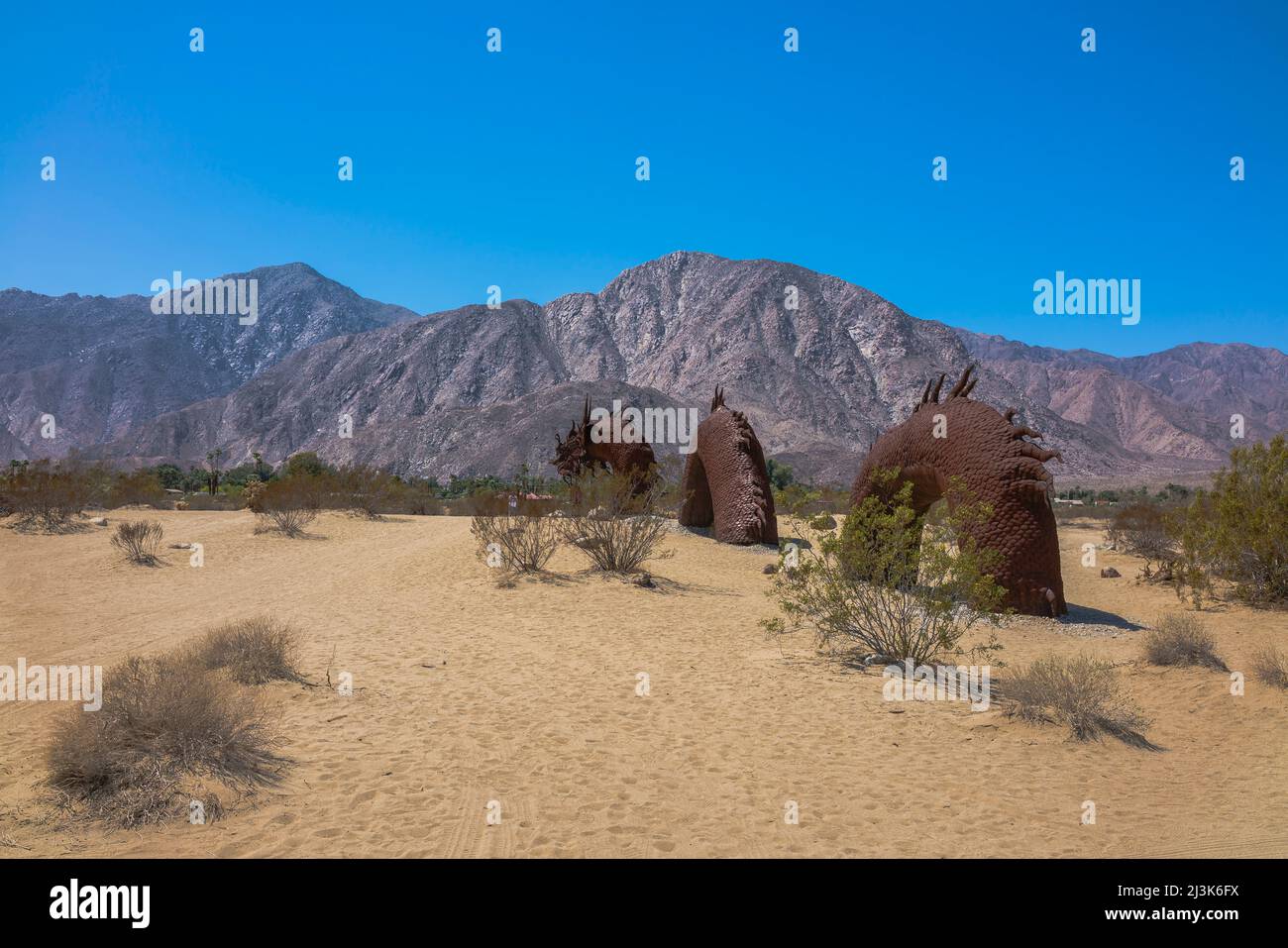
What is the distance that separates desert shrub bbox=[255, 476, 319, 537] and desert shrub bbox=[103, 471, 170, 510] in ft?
25.1

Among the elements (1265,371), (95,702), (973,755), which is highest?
(1265,371)

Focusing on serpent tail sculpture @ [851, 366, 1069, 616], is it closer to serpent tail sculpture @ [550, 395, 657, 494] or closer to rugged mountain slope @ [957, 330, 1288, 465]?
serpent tail sculpture @ [550, 395, 657, 494]

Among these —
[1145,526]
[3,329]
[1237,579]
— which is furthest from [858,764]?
[3,329]

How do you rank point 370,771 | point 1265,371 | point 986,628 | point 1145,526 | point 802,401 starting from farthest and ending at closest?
point 1265,371 → point 802,401 → point 1145,526 → point 986,628 → point 370,771

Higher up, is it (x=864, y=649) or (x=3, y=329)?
(x=3, y=329)

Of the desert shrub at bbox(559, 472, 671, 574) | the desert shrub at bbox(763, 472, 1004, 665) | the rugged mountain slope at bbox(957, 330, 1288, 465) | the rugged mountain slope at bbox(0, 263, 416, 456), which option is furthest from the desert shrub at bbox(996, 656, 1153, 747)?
the rugged mountain slope at bbox(957, 330, 1288, 465)

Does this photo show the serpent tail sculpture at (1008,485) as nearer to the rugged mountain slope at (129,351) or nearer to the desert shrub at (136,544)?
the desert shrub at (136,544)

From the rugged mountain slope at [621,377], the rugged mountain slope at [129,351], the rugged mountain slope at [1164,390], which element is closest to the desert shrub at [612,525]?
the rugged mountain slope at [621,377]

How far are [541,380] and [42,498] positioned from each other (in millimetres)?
65816

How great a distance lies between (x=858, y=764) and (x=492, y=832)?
261 centimetres

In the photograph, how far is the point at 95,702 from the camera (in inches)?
192

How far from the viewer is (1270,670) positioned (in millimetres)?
6910

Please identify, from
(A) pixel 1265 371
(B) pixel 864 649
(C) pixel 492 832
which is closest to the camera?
(C) pixel 492 832
